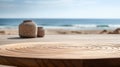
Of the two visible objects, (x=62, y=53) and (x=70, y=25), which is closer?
(x=62, y=53)

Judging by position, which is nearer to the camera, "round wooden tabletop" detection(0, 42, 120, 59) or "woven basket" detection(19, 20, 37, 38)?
"round wooden tabletop" detection(0, 42, 120, 59)

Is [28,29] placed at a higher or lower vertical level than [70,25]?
higher

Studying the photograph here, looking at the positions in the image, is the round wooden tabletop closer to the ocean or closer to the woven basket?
the woven basket

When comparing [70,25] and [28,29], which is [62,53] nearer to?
[28,29]

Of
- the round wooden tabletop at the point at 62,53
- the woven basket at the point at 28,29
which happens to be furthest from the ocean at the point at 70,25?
the round wooden tabletop at the point at 62,53

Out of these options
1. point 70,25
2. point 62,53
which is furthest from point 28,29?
point 70,25

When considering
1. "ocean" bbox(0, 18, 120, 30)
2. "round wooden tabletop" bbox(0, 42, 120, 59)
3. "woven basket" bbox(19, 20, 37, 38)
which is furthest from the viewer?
"ocean" bbox(0, 18, 120, 30)

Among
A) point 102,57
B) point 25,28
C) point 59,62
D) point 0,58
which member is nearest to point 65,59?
point 59,62

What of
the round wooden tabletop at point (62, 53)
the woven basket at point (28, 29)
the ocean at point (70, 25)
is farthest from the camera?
the ocean at point (70, 25)

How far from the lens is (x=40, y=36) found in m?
5.25

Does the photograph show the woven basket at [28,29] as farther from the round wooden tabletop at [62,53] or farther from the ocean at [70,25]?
the ocean at [70,25]

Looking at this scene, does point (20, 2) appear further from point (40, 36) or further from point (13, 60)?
point (13, 60)

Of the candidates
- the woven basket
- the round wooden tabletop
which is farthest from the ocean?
the round wooden tabletop

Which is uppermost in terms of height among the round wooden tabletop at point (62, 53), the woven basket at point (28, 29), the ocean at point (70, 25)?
the round wooden tabletop at point (62, 53)
